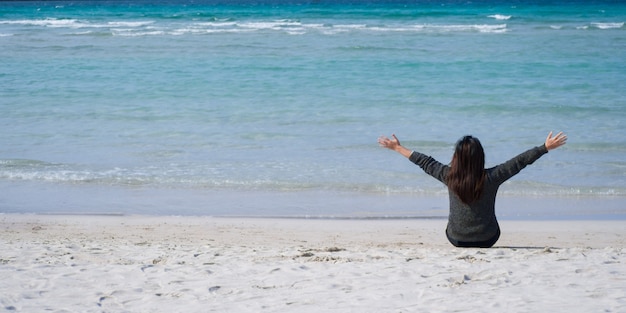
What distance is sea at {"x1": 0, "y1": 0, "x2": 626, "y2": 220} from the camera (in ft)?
29.8

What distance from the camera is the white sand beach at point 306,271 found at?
4.71m

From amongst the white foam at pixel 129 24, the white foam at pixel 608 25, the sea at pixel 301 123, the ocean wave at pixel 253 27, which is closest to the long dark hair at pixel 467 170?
the sea at pixel 301 123

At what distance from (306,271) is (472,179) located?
1.40 m

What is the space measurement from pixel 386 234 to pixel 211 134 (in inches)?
229

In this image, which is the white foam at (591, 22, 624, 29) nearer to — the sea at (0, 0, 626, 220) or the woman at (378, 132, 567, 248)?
the sea at (0, 0, 626, 220)

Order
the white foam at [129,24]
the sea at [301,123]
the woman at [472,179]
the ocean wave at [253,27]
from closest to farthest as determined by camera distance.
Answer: the woman at [472,179], the sea at [301,123], the ocean wave at [253,27], the white foam at [129,24]

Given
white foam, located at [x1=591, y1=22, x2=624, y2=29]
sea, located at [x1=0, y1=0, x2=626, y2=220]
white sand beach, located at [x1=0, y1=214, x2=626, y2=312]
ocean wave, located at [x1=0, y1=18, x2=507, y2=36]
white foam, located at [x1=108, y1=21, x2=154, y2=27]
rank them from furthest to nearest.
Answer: white foam, located at [x1=108, y1=21, x2=154, y2=27]
ocean wave, located at [x1=0, y1=18, x2=507, y2=36]
white foam, located at [x1=591, y1=22, x2=624, y2=29]
sea, located at [x1=0, y1=0, x2=626, y2=220]
white sand beach, located at [x1=0, y1=214, x2=626, y2=312]

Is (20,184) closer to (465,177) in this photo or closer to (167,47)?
(465,177)

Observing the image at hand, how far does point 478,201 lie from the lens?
586 centimetres

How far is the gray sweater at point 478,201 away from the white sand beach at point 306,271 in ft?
0.57

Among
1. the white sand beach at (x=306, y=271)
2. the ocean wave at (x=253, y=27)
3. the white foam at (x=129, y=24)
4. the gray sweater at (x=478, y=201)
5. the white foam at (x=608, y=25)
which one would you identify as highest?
the white foam at (x=129, y=24)

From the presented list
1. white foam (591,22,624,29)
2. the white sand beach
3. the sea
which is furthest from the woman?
white foam (591,22,624,29)

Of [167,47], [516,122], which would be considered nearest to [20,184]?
[516,122]

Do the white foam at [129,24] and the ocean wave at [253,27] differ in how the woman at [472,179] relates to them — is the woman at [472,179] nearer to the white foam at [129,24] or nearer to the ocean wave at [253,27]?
the ocean wave at [253,27]
